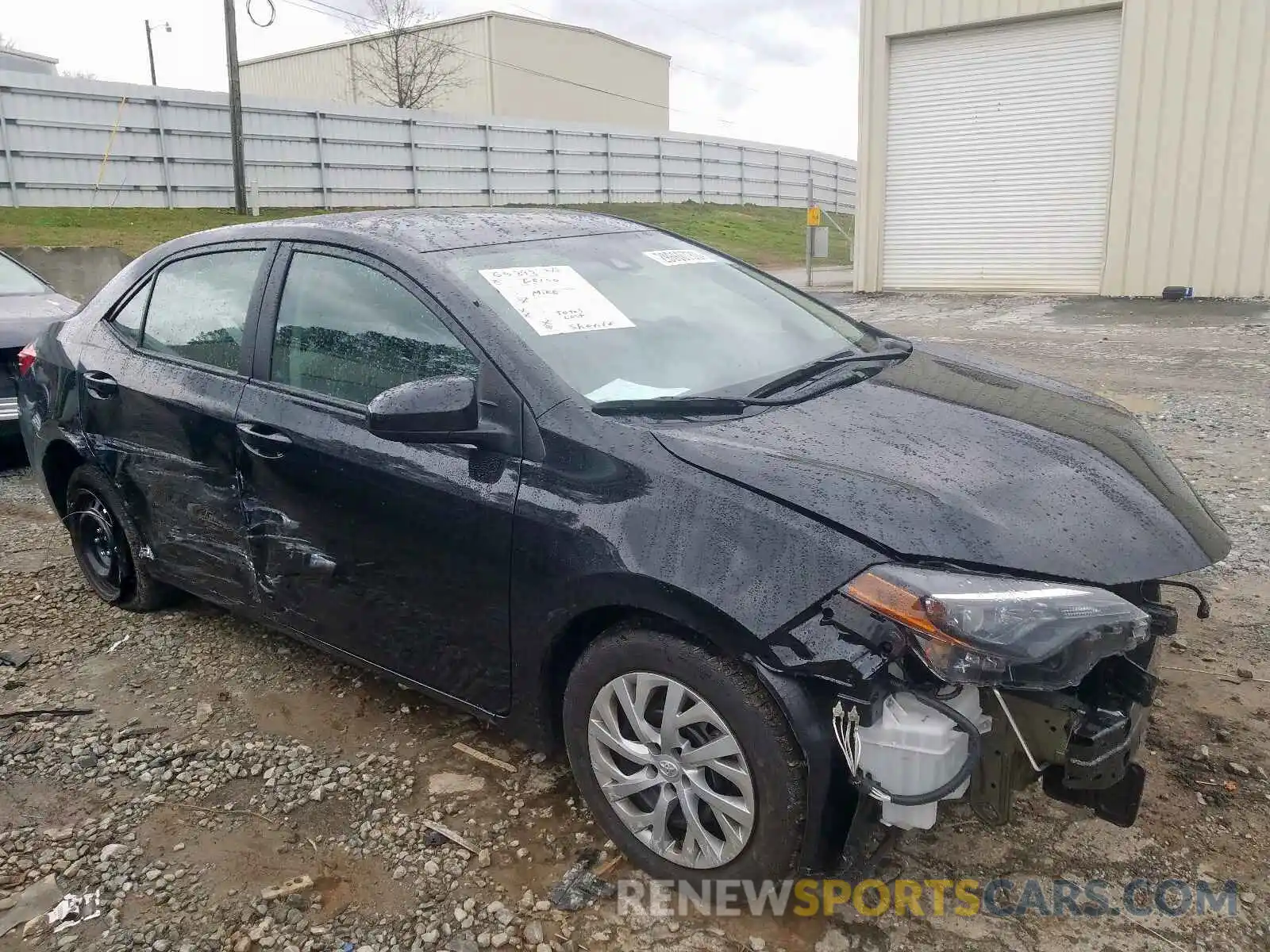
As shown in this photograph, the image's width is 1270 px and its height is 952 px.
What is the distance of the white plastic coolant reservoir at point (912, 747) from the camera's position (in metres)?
2.01

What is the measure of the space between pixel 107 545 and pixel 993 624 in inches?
148

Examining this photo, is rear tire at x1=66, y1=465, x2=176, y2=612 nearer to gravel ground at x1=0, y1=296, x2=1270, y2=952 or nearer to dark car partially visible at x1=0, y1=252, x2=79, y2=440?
gravel ground at x1=0, y1=296, x2=1270, y2=952

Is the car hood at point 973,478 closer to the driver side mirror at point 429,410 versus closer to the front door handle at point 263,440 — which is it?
the driver side mirror at point 429,410

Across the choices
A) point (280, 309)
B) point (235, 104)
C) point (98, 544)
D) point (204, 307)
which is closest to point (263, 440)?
point (280, 309)

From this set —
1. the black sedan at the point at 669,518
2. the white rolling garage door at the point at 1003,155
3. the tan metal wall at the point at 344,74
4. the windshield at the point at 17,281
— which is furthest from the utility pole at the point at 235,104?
the black sedan at the point at 669,518

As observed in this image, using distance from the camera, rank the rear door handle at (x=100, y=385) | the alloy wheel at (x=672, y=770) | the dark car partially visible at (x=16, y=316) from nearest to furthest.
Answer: the alloy wheel at (x=672, y=770)
the rear door handle at (x=100, y=385)
the dark car partially visible at (x=16, y=316)

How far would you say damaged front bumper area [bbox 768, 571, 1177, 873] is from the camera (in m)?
2.00

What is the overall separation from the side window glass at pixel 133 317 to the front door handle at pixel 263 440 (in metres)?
0.99

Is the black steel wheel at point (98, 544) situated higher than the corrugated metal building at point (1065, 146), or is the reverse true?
the corrugated metal building at point (1065, 146)

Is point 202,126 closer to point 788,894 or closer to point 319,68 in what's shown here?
point 788,894

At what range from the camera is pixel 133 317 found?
3.89 m

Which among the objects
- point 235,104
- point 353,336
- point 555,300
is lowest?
point 353,336

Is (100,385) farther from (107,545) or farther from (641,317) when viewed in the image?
(641,317)

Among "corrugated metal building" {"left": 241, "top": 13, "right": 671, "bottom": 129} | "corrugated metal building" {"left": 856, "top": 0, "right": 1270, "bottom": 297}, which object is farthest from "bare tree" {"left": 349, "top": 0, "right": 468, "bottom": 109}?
"corrugated metal building" {"left": 856, "top": 0, "right": 1270, "bottom": 297}
